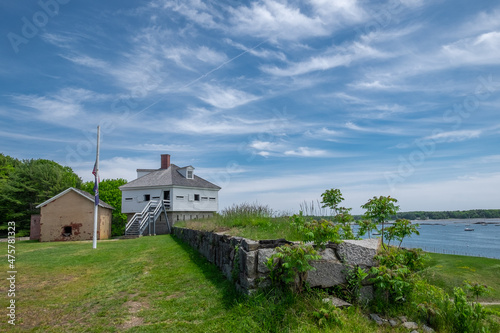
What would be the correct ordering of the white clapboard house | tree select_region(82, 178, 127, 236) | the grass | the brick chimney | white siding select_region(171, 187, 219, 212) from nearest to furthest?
the grass < the white clapboard house < white siding select_region(171, 187, 219, 212) < the brick chimney < tree select_region(82, 178, 127, 236)

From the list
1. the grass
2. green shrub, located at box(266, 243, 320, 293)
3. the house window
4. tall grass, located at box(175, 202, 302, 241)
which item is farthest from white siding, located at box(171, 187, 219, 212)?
green shrub, located at box(266, 243, 320, 293)

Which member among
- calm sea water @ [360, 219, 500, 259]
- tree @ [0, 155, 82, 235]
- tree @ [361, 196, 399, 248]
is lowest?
calm sea water @ [360, 219, 500, 259]

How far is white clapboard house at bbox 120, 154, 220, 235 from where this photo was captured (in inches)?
1158

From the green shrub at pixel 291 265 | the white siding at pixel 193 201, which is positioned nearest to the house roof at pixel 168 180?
the white siding at pixel 193 201

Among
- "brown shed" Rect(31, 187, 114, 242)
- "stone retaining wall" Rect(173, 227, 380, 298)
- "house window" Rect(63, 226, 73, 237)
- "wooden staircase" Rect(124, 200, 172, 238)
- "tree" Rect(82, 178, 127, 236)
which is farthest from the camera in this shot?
"tree" Rect(82, 178, 127, 236)

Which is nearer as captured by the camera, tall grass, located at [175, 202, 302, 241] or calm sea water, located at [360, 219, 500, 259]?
tall grass, located at [175, 202, 302, 241]

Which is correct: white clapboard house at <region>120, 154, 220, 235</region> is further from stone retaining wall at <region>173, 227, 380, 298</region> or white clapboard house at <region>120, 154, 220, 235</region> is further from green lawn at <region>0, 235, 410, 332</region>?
stone retaining wall at <region>173, 227, 380, 298</region>

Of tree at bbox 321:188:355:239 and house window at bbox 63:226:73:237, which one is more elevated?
tree at bbox 321:188:355:239

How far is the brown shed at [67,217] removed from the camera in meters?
23.8

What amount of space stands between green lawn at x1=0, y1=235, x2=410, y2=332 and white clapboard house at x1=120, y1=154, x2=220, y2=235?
776 inches

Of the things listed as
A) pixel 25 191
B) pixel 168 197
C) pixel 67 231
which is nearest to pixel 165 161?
pixel 168 197

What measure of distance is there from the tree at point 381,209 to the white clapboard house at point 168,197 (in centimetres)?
2346

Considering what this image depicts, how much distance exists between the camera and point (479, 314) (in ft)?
15.1

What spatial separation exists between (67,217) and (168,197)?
865 cm
